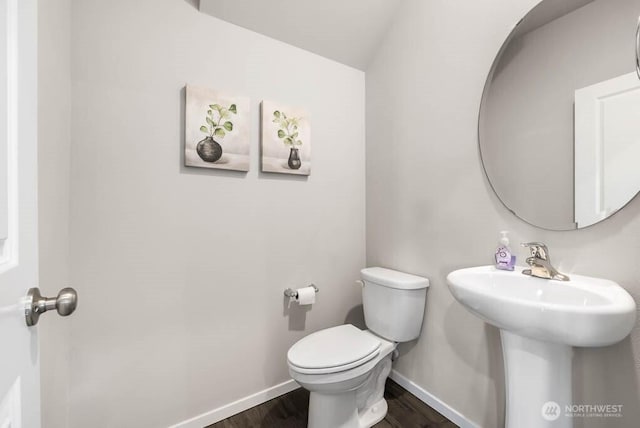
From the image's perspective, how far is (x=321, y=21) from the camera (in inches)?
64.1

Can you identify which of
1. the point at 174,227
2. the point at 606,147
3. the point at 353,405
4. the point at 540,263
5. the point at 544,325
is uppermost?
the point at 606,147

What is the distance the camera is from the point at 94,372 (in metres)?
1.19

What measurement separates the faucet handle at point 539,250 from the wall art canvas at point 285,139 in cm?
117

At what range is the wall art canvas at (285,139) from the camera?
5.15ft

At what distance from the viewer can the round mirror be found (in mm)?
916

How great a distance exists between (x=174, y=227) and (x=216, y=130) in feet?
1.76

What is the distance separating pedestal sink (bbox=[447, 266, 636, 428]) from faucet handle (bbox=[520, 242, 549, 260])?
87mm

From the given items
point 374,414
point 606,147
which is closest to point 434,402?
point 374,414

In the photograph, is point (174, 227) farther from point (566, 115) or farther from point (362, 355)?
point (566, 115)

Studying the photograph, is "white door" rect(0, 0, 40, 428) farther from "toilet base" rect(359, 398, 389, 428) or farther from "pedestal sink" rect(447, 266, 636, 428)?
"toilet base" rect(359, 398, 389, 428)

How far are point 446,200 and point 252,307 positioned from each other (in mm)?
1215

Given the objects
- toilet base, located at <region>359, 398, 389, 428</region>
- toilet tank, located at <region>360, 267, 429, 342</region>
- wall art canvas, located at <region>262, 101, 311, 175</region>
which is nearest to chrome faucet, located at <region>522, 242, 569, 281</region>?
toilet tank, located at <region>360, 267, 429, 342</region>

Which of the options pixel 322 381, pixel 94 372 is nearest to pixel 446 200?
pixel 322 381

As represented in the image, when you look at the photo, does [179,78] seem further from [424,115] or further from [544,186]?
[544,186]
